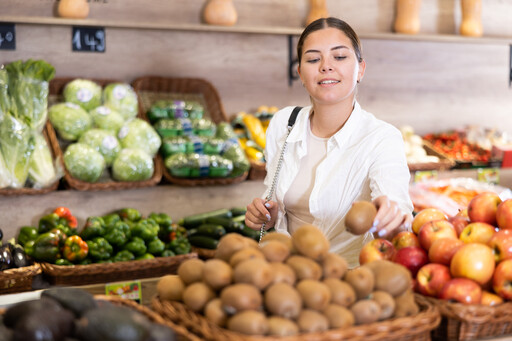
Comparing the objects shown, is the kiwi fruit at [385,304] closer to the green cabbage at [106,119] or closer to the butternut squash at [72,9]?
the green cabbage at [106,119]

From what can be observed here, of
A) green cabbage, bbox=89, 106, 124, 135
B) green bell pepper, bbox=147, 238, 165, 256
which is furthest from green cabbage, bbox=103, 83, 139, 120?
green bell pepper, bbox=147, 238, 165, 256

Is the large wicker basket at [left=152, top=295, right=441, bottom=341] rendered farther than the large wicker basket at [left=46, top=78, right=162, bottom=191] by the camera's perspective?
No

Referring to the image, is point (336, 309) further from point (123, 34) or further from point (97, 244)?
point (123, 34)

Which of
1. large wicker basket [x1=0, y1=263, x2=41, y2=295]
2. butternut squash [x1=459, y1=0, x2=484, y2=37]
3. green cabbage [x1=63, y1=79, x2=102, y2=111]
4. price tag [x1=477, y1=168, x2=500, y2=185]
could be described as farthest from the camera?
butternut squash [x1=459, y1=0, x2=484, y2=37]

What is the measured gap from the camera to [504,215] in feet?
5.87

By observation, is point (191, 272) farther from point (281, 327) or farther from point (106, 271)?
point (106, 271)

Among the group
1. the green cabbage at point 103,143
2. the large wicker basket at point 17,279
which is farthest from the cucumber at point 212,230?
the large wicker basket at point 17,279

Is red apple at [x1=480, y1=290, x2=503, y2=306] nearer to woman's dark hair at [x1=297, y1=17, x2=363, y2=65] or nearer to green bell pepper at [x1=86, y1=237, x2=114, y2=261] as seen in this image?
woman's dark hair at [x1=297, y1=17, x2=363, y2=65]

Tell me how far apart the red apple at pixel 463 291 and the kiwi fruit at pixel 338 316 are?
335mm

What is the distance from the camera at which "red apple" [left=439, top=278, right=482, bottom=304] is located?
1.53m

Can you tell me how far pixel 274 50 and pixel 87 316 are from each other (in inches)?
136

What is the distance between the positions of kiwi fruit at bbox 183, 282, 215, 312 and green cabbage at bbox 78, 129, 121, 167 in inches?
91.5

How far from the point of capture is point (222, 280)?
A: 1.36 m

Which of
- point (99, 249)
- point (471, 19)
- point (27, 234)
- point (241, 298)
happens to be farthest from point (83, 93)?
point (471, 19)
